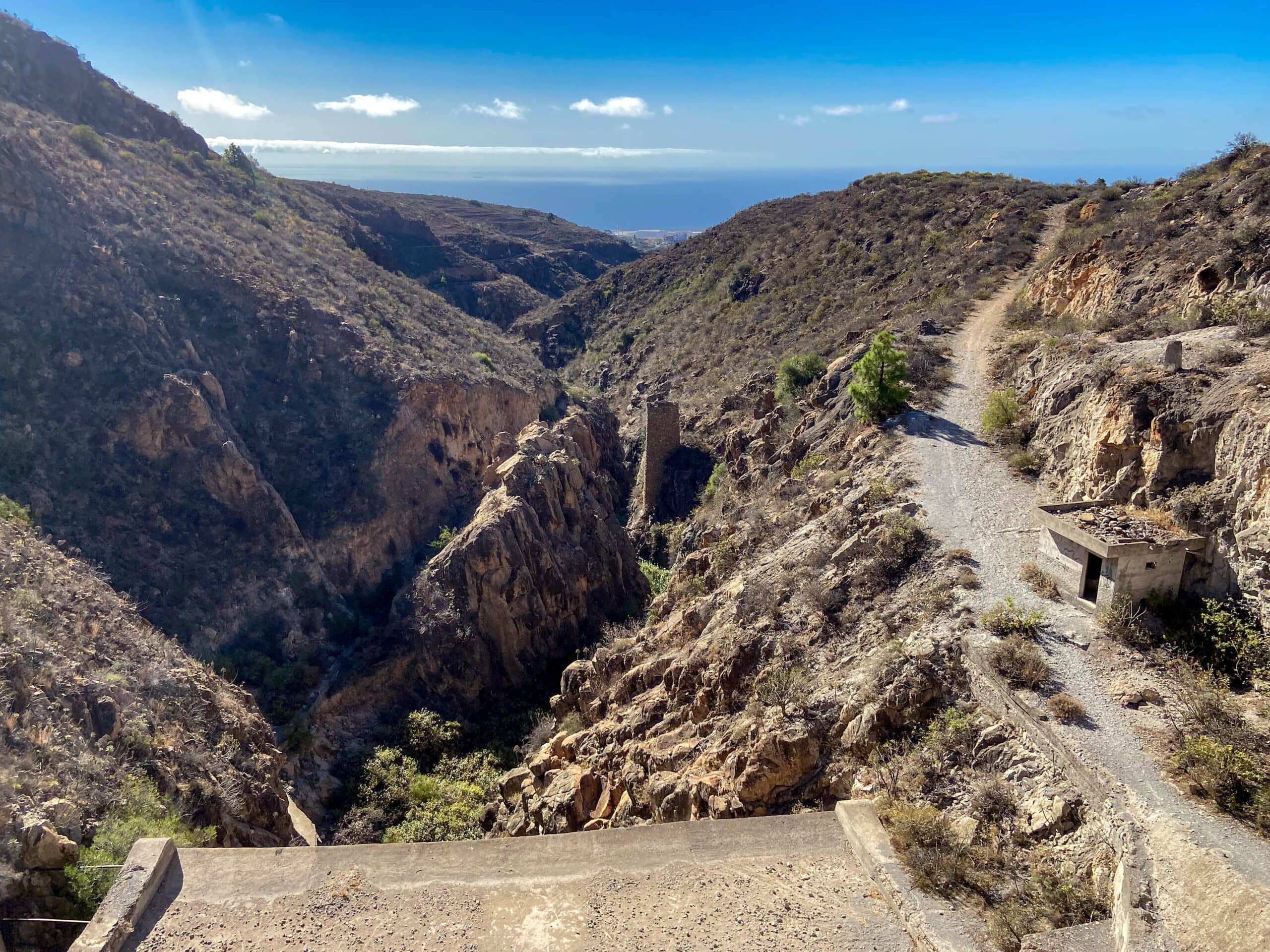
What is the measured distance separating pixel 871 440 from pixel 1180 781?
38.7 feet

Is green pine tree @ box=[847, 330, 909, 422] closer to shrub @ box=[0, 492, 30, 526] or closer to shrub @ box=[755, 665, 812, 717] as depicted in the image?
shrub @ box=[755, 665, 812, 717]

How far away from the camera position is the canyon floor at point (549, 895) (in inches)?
303

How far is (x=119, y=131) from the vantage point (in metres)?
35.7

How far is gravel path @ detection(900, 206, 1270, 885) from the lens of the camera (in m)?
6.82

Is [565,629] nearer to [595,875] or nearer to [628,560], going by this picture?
[628,560]

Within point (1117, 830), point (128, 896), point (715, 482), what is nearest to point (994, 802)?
point (1117, 830)

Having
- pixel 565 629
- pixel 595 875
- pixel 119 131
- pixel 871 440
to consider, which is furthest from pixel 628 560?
pixel 119 131

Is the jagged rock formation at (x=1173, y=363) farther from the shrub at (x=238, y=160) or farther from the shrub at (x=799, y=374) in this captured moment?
the shrub at (x=238, y=160)

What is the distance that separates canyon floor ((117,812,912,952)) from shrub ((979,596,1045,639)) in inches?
144

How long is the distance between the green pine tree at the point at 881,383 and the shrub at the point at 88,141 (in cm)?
3368

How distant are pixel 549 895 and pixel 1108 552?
8436 millimetres

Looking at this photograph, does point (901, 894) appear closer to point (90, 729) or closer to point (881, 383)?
point (90, 729)

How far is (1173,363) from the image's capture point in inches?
480

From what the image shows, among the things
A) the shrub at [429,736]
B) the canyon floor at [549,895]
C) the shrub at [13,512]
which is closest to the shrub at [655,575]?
the shrub at [429,736]
